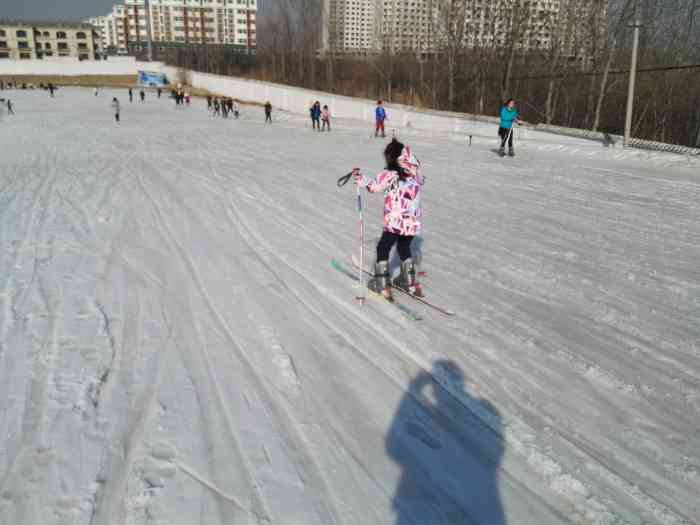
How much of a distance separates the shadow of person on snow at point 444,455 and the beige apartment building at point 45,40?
421 feet

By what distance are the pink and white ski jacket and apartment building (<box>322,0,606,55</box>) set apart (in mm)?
22884

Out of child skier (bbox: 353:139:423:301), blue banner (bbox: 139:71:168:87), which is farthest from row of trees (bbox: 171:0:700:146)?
blue banner (bbox: 139:71:168:87)

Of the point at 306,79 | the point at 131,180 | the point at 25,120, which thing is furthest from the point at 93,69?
the point at 131,180

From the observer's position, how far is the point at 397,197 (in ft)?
16.9

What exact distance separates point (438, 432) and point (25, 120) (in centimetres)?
3057

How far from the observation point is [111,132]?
22578 mm

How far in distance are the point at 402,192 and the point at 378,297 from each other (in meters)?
1.14

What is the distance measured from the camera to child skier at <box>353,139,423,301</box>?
5.00 m

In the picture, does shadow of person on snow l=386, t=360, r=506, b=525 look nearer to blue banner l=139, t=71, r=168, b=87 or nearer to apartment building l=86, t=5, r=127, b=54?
blue banner l=139, t=71, r=168, b=87

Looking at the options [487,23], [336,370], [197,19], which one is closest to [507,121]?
[336,370]

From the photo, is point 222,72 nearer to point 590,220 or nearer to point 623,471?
point 590,220

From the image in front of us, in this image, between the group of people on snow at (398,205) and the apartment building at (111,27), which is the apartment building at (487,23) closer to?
the group of people on snow at (398,205)

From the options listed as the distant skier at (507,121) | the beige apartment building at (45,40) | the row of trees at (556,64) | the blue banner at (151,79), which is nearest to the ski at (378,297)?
the distant skier at (507,121)

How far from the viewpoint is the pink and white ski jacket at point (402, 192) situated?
4988 millimetres
